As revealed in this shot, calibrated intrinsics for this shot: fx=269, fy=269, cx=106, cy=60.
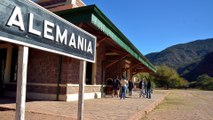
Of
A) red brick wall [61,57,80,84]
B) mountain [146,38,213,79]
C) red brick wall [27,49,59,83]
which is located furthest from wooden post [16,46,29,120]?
mountain [146,38,213,79]

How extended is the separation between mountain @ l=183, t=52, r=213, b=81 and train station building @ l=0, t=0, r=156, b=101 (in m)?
105

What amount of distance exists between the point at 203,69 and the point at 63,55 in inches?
4794

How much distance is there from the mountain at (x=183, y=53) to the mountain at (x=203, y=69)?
27.4 metres

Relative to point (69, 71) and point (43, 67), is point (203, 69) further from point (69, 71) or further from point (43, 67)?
point (43, 67)

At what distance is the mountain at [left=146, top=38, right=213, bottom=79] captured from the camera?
527 feet

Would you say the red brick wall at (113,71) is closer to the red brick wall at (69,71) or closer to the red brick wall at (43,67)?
the red brick wall at (69,71)

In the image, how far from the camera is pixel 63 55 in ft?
16.3

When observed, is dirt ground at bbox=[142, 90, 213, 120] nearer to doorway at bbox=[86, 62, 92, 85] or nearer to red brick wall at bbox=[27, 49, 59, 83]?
doorway at bbox=[86, 62, 92, 85]

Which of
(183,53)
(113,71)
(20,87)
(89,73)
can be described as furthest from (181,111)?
(183,53)

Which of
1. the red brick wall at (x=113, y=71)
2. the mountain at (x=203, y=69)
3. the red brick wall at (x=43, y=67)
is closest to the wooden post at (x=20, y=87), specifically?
the red brick wall at (x=43, y=67)

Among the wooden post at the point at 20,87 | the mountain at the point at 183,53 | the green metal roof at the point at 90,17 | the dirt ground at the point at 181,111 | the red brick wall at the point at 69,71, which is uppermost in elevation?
the mountain at the point at 183,53

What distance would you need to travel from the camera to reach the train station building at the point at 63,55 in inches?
157

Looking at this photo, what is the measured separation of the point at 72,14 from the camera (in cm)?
998

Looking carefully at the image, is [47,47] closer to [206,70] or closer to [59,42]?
[59,42]
